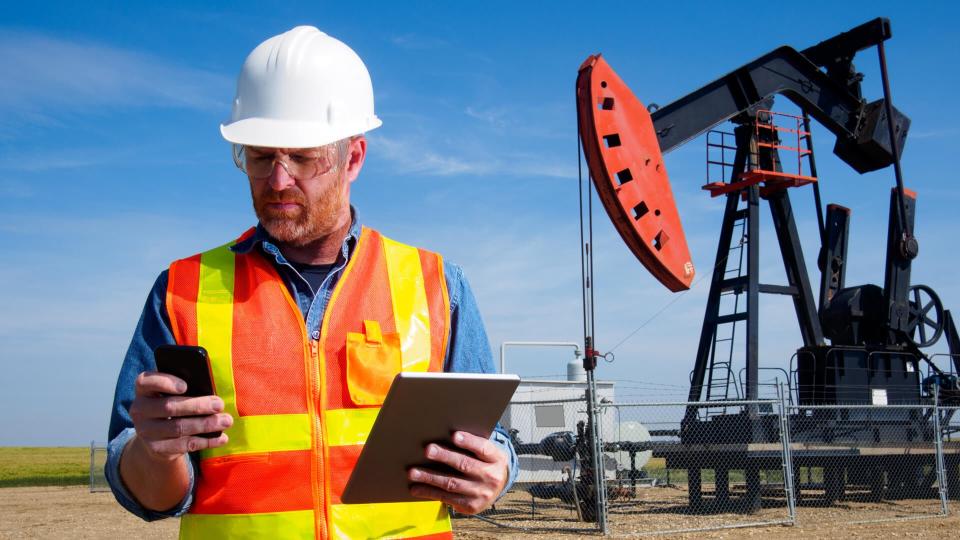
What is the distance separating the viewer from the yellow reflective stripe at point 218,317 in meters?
2.42

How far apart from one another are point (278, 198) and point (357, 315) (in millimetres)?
384

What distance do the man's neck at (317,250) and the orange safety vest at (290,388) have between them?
0.07 metres

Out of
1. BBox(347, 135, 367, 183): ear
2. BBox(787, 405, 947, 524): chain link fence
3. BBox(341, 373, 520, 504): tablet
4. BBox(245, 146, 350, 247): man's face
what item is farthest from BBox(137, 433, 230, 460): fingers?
BBox(787, 405, 947, 524): chain link fence

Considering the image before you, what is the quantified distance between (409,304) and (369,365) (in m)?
0.27

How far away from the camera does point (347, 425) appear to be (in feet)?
8.06

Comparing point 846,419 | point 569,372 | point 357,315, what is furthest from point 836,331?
point 357,315

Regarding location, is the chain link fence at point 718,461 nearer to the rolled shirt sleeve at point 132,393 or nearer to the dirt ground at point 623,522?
the dirt ground at point 623,522

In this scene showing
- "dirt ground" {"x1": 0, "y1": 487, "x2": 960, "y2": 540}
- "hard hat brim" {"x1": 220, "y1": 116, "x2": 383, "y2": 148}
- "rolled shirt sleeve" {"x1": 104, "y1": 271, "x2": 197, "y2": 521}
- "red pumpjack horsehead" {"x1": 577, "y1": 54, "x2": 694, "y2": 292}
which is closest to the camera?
"rolled shirt sleeve" {"x1": 104, "y1": 271, "x2": 197, "y2": 521}

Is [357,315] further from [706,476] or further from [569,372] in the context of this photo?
[706,476]

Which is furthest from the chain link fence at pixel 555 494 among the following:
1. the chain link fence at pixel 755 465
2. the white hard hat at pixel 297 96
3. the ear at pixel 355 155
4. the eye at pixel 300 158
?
the eye at pixel 300 158

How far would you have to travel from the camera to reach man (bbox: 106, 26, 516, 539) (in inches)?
93.0

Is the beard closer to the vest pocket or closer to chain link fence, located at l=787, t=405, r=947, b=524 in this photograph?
the vest pocket

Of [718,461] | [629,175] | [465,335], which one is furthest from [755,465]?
[465,335]

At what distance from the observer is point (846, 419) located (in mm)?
15609
